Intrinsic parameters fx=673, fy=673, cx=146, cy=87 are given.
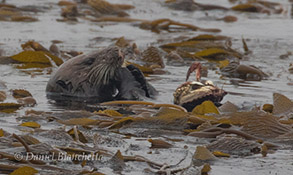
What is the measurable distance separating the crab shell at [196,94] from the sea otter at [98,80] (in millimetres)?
540

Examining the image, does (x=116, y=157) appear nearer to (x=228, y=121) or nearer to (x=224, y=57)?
(x=228, y=121)

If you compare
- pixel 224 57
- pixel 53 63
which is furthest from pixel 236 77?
pixel 53 63

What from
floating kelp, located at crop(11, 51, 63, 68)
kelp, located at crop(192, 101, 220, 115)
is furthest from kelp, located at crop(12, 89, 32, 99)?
floating kelp, located at crop(11, 51, 63, 68)

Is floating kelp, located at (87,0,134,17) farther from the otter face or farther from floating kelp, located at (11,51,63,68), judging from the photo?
the otter face

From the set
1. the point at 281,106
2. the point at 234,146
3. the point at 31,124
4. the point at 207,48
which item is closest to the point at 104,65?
the point at 31,124

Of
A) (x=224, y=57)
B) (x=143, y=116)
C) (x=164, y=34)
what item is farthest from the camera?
(x=164, y=34)

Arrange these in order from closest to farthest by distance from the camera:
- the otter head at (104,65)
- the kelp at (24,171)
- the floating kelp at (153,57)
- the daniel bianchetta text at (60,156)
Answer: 1. the kelp at (24,171)
2. the daniel bianchetta text at (60,156)
3. the otter head at (104,65)
4. the floating kelp at (153,57)

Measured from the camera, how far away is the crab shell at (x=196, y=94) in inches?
237

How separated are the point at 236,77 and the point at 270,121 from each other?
3.39 meters

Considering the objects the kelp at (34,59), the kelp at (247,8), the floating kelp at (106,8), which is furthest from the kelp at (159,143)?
the kelp at (247,8)

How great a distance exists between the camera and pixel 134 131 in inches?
197

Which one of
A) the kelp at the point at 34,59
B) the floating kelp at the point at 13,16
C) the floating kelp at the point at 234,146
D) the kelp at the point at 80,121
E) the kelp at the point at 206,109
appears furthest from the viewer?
the floating kelp at the point at 13,16

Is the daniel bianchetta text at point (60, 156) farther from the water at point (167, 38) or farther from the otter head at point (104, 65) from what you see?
the otter head at point (104, 65)

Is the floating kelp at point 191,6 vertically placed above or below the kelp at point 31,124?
below
